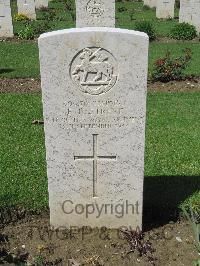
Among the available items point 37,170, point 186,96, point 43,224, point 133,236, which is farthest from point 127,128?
point 186,96

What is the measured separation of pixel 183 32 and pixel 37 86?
7.73 m

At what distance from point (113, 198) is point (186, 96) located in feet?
18.1

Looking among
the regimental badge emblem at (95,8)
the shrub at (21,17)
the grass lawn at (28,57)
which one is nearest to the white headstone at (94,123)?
the grass lawn at (28,57)

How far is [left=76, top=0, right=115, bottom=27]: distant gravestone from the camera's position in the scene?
1365 cm

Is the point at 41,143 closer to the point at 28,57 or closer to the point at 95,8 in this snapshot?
the point at 28,57

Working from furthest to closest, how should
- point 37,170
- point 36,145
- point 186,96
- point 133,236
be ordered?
point 186,96
point 36,145
point 37,170
point 133,236

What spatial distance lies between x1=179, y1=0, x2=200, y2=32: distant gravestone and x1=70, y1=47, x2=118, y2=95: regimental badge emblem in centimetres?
1413

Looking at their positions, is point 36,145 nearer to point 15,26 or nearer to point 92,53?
point 92,53

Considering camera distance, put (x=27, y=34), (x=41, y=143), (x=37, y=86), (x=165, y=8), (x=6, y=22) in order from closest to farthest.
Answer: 1. (x=41, y=143)
2. (x=37, y=86)
3. (x=27, y=34)
4. (x=6, y=22)
5. (x=165, y=8)

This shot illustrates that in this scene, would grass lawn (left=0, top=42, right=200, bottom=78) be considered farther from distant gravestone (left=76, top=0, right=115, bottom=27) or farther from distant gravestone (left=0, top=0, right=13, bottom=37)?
distant gravestone (left=76, top=0, right=115, bottom=27)

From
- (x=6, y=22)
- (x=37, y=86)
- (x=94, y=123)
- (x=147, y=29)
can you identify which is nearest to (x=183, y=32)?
(x=147, y=29)

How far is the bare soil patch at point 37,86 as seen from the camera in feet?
33.8

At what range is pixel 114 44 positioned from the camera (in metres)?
4.07

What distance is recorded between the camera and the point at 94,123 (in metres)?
4.44
